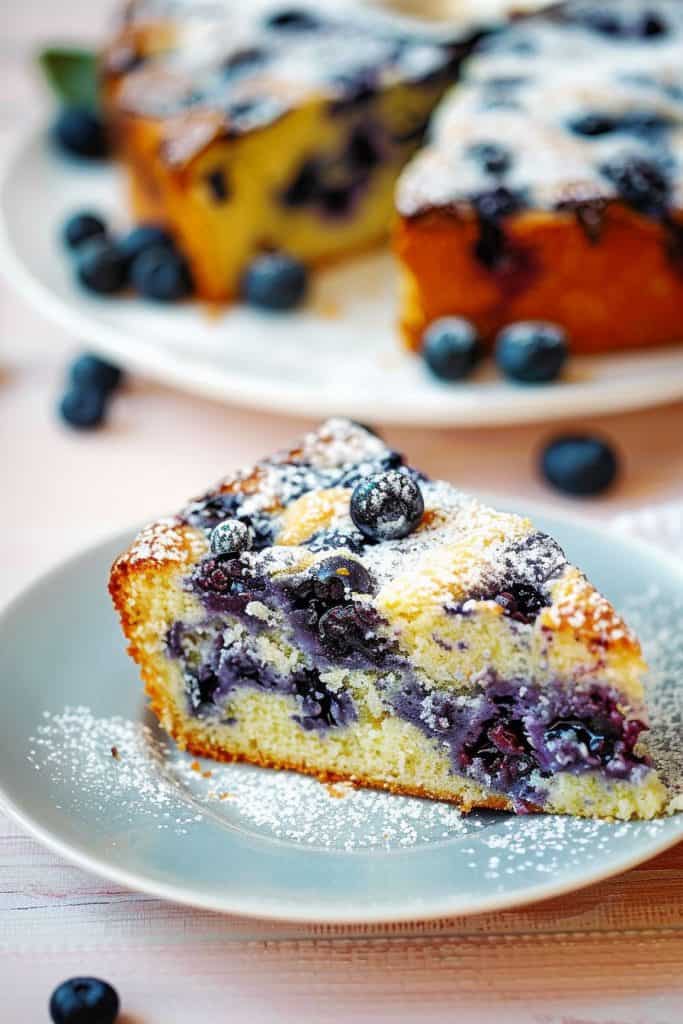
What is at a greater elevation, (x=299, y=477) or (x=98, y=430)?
(x=299, y=477)

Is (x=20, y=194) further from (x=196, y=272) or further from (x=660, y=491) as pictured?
(x=660, y=491)

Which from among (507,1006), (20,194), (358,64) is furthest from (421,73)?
(507,1006)

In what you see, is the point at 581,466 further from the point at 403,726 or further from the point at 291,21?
the point at 291,21

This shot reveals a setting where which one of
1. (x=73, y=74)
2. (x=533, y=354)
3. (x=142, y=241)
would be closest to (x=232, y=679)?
(x=533, y=354)

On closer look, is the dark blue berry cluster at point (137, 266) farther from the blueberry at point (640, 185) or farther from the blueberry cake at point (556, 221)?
the blueberry at point (640, 185)

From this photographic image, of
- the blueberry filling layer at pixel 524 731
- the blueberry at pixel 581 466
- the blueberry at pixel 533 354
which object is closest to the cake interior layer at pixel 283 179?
the blueberry at pixel 533 354

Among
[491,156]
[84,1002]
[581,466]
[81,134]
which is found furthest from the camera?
[81,134]

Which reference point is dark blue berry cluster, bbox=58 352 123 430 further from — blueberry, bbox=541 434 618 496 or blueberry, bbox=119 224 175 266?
blueberry, bbox=541 434 618 496
